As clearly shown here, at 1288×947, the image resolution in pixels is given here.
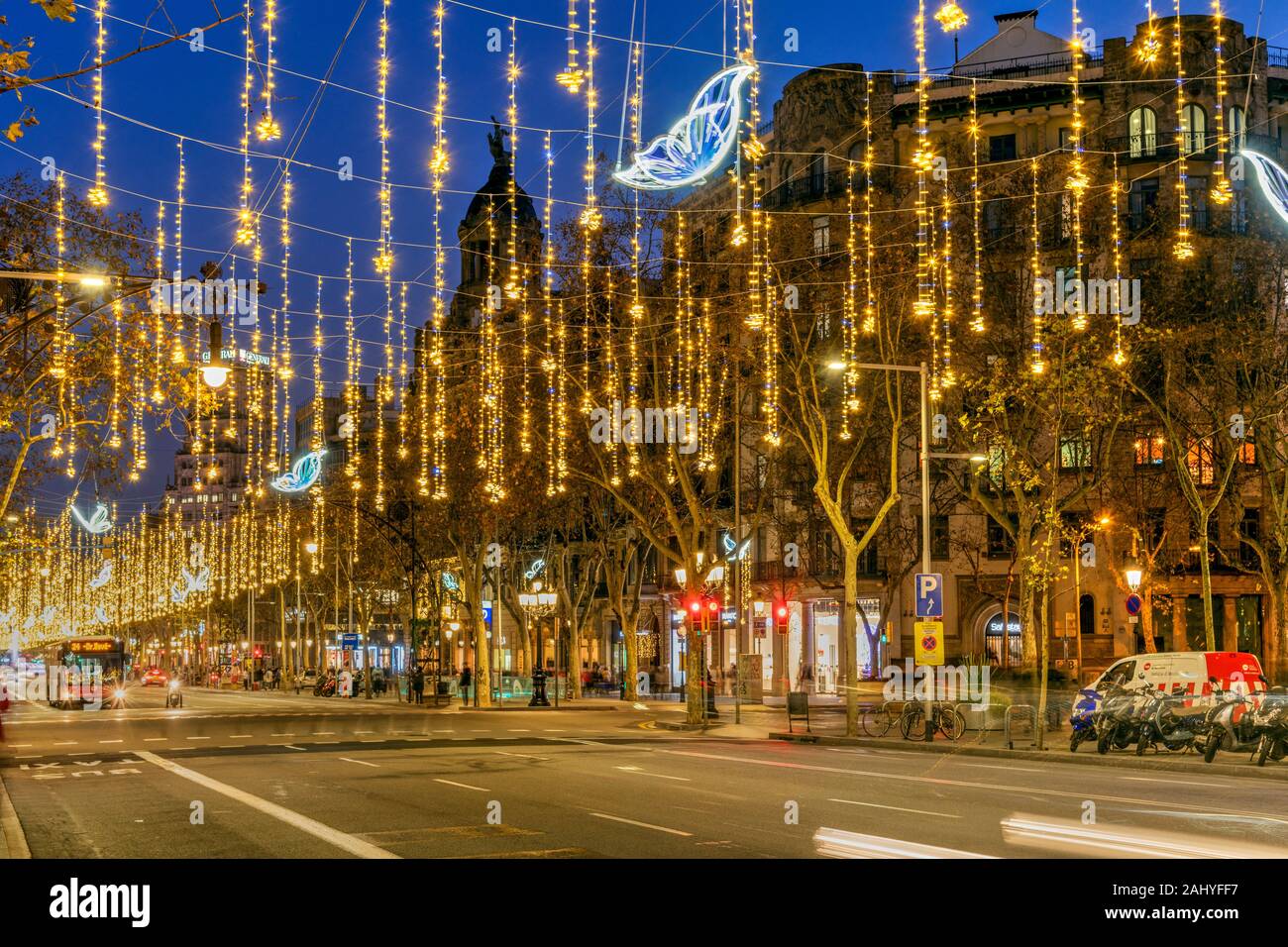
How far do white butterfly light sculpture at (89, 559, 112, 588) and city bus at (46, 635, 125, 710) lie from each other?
55513 mm

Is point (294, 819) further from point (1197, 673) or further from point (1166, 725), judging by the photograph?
point (1197, 673)

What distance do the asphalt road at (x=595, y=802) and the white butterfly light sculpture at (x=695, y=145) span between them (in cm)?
1229

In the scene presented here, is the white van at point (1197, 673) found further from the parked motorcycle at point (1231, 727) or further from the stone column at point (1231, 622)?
the stone column at point (1231, 622)

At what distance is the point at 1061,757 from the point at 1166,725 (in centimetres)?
210

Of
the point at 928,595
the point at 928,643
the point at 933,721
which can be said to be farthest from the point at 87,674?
the point at 928,595

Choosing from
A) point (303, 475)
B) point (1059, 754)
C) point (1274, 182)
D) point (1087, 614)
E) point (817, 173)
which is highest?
point (817, 173)

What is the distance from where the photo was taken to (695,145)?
3328 cm

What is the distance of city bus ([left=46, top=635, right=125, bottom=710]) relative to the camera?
61594mm

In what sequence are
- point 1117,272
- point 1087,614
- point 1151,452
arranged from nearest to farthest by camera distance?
1. point 1117,272
2. point 1151,452
3. point 1087,614

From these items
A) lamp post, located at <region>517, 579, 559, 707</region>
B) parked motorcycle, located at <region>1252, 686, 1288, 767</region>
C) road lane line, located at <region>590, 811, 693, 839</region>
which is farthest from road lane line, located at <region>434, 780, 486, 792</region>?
lamp post, located at <region>517, 579, 559, 707</region>

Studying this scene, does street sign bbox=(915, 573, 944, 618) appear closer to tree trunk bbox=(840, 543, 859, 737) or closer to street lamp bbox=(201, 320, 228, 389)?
tree trunk bbox=(840, 543, 859, 737)
